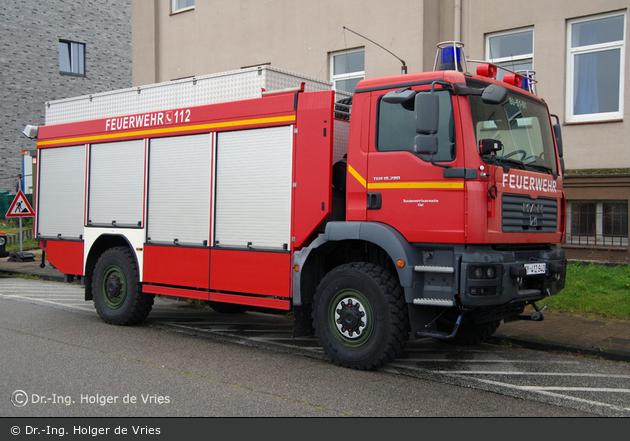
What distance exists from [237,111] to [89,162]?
2.99 metres

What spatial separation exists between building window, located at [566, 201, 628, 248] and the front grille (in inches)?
214

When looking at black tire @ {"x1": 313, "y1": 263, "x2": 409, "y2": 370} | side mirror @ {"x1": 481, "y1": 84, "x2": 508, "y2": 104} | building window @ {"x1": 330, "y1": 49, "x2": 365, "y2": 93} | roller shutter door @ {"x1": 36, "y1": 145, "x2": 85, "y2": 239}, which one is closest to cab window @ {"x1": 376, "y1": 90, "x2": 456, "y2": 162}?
side mirror @ {"x1": 481, "y1": 84, "x2": 508, "y2": 104}

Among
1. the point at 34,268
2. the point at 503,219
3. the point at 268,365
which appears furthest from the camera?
the point at 34,268

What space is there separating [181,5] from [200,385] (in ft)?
50.3

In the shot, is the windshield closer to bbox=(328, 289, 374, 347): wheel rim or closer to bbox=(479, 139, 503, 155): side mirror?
bbox=(479, 139, 503, 155): side mirror

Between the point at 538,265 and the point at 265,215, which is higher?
the point at 265,215

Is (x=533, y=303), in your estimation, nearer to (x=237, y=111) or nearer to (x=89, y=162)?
(x=237, y=111)

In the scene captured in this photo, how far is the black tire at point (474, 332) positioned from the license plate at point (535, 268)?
4.15ft

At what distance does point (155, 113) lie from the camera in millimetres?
8336

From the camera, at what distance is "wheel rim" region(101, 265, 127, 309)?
8711mm

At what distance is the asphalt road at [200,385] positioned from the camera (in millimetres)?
4906

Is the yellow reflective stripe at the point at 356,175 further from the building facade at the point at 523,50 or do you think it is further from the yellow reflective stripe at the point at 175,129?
the building facade at the point at 523,50

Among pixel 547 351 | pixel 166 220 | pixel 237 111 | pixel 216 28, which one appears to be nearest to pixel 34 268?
pixel 216 28

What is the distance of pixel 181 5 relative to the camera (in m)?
18.6
